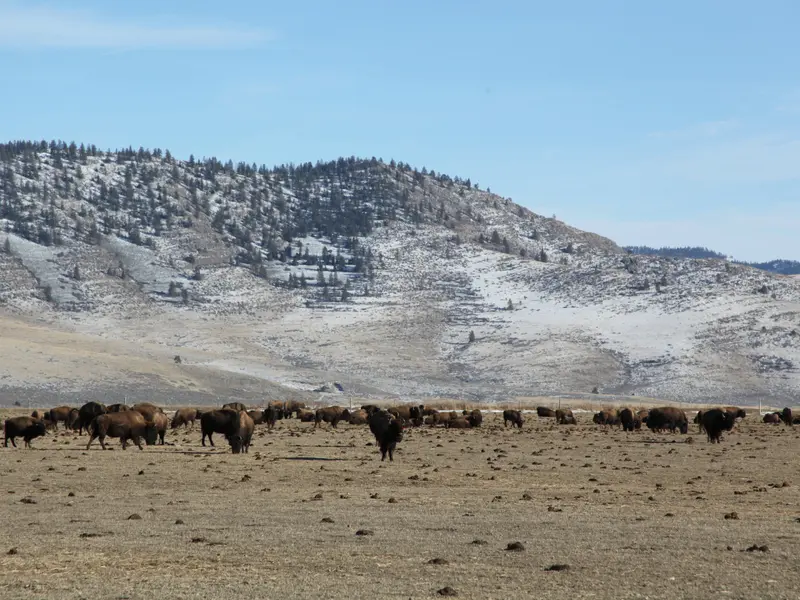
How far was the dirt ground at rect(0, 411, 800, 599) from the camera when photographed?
14.5 m

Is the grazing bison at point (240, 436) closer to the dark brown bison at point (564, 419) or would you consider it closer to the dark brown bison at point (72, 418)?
the dark brown bison at point (72, 418)

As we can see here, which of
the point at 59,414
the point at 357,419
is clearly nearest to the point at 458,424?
the point at 357,419

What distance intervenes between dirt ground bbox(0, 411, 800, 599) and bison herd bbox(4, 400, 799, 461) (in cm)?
120

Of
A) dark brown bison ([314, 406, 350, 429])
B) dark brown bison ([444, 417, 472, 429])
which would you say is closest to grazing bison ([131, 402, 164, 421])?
dark brown bison ([314, 406, 350, 429])

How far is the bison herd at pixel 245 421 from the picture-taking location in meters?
39.7

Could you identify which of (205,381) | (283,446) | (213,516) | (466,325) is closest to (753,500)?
(213,516)

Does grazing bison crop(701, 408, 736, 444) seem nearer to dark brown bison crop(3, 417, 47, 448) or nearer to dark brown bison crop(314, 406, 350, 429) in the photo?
dark brown bison crop(314, 406, 350, 429)

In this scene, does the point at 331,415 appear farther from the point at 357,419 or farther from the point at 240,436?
the point at 240,436

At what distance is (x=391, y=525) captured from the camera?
20.3 m

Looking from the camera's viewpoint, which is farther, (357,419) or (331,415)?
(357,419)

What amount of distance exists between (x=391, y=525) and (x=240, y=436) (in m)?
19.8

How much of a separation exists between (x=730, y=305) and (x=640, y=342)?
1893 centimetres

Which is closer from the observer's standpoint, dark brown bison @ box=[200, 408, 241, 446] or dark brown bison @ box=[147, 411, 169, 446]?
dark brown bison @ box=[200, 408, 241, 446]

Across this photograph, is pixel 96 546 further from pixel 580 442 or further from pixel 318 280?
pixel 318 280
